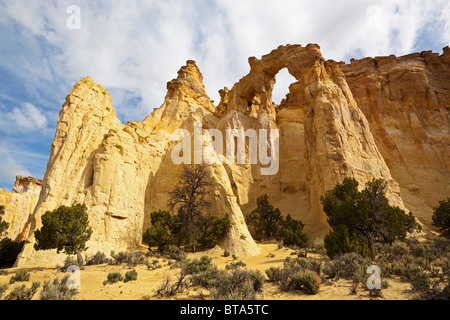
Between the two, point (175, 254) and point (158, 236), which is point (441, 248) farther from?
point (158, 236)

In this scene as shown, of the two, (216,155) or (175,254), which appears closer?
(175,254)

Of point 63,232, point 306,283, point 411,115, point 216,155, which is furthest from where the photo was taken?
point 411,115

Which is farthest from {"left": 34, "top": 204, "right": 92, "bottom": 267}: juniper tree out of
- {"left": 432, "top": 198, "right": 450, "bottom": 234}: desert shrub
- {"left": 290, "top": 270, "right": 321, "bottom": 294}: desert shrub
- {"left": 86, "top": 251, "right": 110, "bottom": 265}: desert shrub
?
{"left": 432, "top": 198, "right": 450, "bottom": 234}: desert shrub

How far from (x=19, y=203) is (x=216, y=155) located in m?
42.5

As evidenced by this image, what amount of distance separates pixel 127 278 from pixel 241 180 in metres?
23.1

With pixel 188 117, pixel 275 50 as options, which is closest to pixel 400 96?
pixel 275 50


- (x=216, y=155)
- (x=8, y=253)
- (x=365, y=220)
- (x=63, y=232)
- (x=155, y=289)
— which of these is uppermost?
(x=216, y=155)

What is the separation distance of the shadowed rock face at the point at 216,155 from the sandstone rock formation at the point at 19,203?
26684 mm

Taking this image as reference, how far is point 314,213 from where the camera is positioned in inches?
1074

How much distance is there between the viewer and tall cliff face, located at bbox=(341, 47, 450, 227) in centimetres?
3267

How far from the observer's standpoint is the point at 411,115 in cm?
3709

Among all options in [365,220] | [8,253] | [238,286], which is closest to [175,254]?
[238,286]

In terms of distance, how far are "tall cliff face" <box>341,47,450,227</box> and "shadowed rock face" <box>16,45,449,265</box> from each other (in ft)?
2.92

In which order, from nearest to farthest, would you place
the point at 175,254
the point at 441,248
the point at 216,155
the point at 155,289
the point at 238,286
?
the point at 238,286 → the point at 155,289 → the point at 441,248 → the point at 175,254 → the point at 216,155
